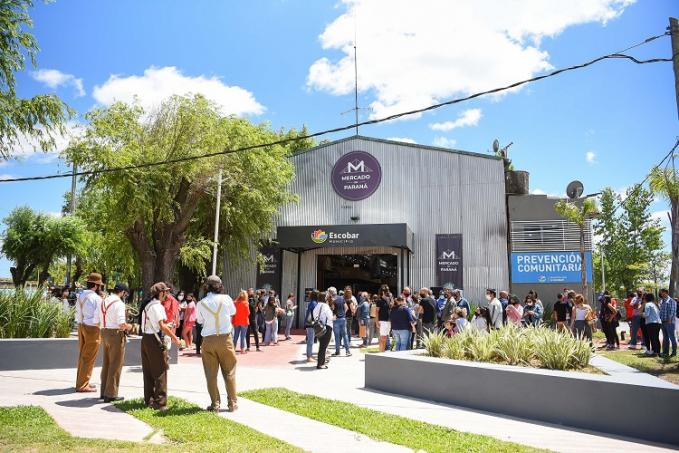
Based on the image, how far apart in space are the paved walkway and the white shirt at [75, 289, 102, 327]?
114 cm

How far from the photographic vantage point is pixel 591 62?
8.65 m

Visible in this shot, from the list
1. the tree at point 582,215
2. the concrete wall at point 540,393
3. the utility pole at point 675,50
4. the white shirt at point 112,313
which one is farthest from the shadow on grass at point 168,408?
the tree at point 582,215

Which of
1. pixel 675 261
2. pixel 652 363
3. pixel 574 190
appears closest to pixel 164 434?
pixel 652 363

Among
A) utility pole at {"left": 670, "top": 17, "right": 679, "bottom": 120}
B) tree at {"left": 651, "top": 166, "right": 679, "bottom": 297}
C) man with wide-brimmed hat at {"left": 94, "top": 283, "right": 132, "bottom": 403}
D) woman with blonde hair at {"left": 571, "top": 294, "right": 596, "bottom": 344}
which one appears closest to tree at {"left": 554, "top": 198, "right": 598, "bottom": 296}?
tree at {"left": 651, "top": 166, "right": 679, "bottom": 297}

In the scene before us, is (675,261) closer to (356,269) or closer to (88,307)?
(88,307)

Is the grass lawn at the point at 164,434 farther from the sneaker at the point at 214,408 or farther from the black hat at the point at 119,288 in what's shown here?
the black hat at the point at 119,288

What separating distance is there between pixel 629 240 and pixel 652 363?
4724cm

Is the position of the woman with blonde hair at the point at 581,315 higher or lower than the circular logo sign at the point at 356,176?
lower

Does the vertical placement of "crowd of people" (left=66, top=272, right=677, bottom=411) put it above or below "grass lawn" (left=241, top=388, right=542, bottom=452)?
above

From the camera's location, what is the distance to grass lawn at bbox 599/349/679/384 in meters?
9.05

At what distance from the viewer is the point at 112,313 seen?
755 centimetres

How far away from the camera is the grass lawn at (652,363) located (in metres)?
9.05

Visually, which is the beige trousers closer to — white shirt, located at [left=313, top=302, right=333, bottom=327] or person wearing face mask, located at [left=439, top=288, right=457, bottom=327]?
white shirt, located at [left=313, top=302, right=333, bottom=327]

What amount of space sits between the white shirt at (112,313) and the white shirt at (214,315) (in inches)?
63.0
